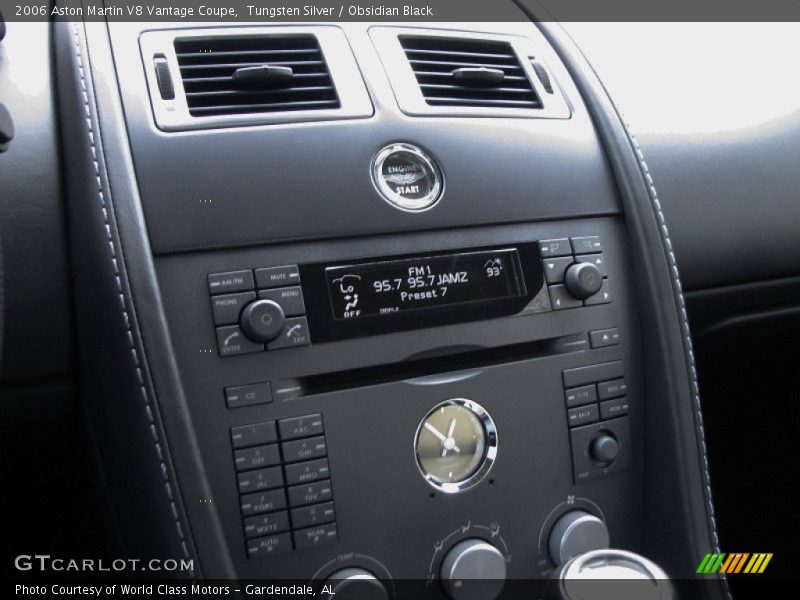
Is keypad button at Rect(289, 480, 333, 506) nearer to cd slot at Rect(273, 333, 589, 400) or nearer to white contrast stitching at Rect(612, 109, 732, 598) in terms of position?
cd slot at Rect(273, 333, 589, 400)

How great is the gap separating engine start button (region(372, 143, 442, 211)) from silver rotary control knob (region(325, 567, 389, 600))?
0.51 m

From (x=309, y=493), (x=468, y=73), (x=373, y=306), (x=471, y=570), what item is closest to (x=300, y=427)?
(x=309, y=493)

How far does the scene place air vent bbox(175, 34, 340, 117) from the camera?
3.98ft

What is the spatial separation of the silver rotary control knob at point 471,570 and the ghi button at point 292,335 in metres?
0.37

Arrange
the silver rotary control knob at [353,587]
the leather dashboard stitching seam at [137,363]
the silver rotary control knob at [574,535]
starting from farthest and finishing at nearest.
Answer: the silver rotary control knob at [574,535] → the silver rotary control knob at [353,587] → the leather dashboard stitching seam at [137,363]

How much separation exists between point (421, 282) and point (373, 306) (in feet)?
0.27

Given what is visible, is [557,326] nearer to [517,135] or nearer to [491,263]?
[491,263]

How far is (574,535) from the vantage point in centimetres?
128

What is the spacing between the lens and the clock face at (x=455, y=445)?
4.00 ft

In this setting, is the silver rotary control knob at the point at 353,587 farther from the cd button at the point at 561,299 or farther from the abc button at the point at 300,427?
the cd button at the point at 561,299

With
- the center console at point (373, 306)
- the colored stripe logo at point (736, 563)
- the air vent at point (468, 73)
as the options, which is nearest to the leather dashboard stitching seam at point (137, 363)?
the center console at point (373, 306)

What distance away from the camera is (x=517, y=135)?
1.33m
